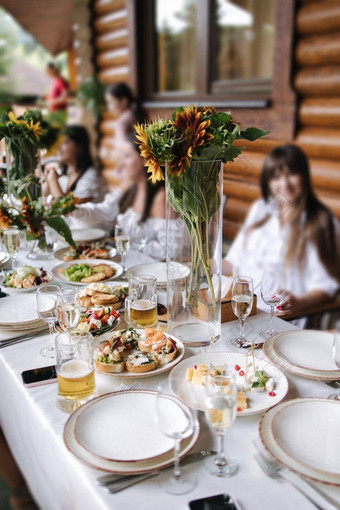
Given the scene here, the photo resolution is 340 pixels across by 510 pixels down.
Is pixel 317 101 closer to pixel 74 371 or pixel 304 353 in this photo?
pixel 304 353

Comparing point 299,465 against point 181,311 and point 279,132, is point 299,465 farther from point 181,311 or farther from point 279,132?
point 279,132

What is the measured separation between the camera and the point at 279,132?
137 inches

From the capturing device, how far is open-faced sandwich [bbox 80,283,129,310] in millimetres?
1507

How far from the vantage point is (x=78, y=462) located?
34.5 inches

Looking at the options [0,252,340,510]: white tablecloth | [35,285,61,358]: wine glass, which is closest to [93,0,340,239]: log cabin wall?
[35,285,61,358]: wine glass

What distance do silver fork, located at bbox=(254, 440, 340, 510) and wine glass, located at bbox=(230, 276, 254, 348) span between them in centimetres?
42

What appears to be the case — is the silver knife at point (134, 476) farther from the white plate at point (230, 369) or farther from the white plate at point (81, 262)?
the white plate at point (81, 262)

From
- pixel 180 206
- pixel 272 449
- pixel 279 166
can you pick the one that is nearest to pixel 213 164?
pixel 180 206

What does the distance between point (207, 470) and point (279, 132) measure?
2980mm

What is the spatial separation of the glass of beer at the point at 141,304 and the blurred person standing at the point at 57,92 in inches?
240

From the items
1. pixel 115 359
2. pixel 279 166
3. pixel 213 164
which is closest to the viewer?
pixel 115 359

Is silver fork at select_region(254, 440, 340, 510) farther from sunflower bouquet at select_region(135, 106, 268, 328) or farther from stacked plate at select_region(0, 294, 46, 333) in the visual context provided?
stacked plate at select_region(0, 294, 46, 333)

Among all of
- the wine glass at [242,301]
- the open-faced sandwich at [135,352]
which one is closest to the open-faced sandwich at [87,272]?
the open-faced sandwich at [135,352]

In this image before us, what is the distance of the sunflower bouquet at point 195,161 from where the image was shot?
3.93 ft
